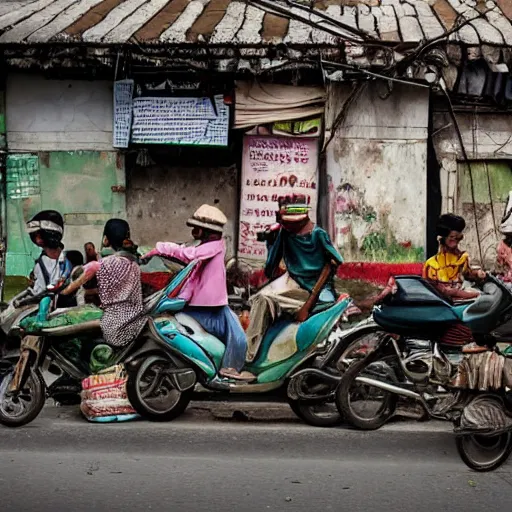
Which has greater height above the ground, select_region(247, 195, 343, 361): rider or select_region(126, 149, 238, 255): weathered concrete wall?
select_region(126, 149, 238, 255): weathered concrete wall

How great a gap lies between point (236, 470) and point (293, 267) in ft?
8.20

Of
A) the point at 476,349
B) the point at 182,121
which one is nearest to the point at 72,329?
the point at 476,349

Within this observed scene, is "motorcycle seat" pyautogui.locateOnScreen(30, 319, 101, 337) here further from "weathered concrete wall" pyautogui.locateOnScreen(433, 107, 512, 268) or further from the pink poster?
"weathered concrete wall" pyautogui.locateOnScreen(433, 107, 512, 268)

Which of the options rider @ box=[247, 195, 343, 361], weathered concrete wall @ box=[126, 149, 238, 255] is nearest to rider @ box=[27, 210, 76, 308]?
rider @ box=[247, 195, 343, 361]

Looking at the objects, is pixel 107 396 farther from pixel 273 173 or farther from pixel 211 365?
pixel 273 173

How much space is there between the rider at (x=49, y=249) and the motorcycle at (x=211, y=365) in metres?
1.26

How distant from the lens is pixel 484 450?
261 inches

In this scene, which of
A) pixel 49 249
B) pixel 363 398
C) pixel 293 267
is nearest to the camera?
pixel 363 398

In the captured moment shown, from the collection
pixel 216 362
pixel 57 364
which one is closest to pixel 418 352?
pixel 216 362

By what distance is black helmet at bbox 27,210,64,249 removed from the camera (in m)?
9.52

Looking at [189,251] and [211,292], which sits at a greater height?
[189,251]

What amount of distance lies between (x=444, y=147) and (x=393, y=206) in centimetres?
88

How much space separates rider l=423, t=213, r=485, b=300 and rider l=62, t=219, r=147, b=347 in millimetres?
2443

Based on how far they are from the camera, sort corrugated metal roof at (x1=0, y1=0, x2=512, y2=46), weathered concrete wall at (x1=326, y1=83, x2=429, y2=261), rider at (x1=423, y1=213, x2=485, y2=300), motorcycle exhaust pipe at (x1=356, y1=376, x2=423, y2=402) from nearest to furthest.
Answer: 1. motorcycle exhaust pipe at (x1=356, y1=376, x2=423, y2=402)
2. rider at (x1=423, y1=213, x2=485, y2=300)
3. corrugated metal roof at (x1=0, y1=0, x2=512, y2=46)
4. weathered concrete wall at (x1=326, y1=83, x2=429, y2=261)
